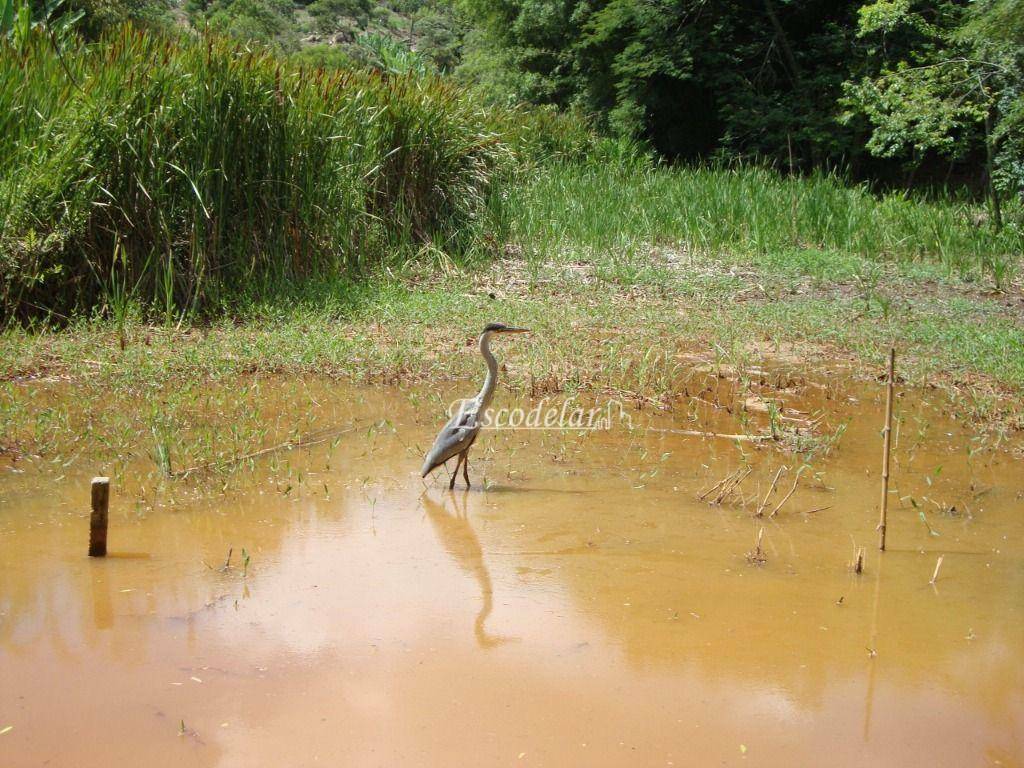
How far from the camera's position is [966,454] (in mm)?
6215

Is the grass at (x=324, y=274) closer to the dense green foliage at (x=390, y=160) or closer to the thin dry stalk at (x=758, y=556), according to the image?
the dense green foliage at (x=390, y=160)

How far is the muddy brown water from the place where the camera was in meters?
3.27

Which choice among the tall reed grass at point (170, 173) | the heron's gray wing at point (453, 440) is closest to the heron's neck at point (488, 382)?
the heron's gray wing at point (453, 440)

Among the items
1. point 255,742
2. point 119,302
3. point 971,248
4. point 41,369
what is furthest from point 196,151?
point 971,248

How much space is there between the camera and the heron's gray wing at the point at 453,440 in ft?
17.9

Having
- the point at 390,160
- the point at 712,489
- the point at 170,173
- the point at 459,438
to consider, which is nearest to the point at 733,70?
the point at 390,160

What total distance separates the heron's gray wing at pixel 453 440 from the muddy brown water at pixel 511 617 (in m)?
0.19

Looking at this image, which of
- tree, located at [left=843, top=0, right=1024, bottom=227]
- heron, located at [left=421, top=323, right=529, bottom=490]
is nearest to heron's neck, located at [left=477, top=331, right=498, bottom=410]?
heron, located at [left=421, top=323, right=529, bottom=490]

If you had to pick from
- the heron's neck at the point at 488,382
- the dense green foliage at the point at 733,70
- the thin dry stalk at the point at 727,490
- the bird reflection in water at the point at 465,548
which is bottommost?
the bird reflection in water at the point at 465,548

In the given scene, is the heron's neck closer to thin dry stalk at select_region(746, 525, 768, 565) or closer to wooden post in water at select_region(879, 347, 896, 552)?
thin dry stalk at select_region(746, 525, 768, 565)

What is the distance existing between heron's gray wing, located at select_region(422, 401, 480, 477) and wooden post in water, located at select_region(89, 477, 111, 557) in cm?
178

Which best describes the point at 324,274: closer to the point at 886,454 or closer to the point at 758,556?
the point at 758,556

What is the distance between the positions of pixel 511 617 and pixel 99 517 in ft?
5.88

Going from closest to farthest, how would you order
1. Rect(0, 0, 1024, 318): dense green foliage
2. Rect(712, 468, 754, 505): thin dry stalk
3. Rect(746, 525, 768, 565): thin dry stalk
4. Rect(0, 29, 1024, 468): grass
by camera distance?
Rect(746, 525, 768, 565): thin dry stalk < Rect(712, 468, 754, 505): thin dry stalk < Rect(0, 29, 1024, 468): grass < Rect(0, 0, 1024, 318): dense green foliage
